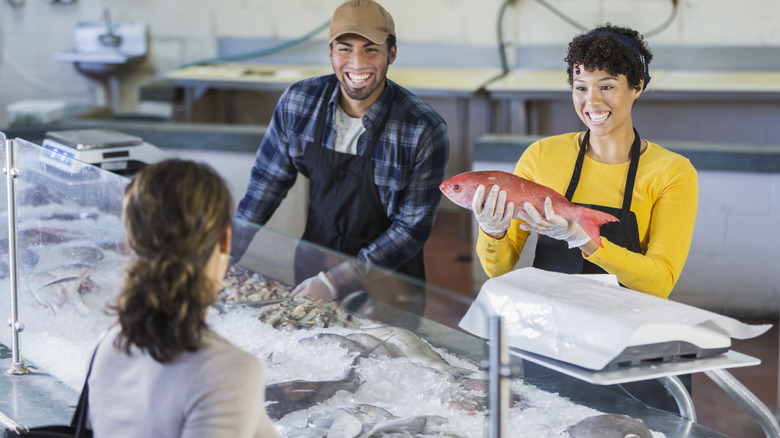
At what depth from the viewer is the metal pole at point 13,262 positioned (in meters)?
2.00

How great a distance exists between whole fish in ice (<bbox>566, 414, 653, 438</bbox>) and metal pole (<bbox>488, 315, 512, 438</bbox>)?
0.92ft

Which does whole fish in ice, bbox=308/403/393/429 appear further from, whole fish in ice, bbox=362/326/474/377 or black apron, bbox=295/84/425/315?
black apron, bbox=295/84/425/315

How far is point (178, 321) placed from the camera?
1.02 m

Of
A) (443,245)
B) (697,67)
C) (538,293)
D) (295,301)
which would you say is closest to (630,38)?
(538,293)

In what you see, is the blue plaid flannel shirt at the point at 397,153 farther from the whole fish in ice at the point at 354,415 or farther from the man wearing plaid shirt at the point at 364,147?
the whole fish in ice at the point at 354,415

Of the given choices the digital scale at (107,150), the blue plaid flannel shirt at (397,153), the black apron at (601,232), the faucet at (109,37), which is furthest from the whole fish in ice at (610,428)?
the faucet at (109,37)

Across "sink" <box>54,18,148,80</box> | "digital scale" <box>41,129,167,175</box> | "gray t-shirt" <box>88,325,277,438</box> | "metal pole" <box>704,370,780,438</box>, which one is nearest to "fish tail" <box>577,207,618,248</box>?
"metal pole" <box>704,370,780,438</box>

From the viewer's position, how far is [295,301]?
1.87m

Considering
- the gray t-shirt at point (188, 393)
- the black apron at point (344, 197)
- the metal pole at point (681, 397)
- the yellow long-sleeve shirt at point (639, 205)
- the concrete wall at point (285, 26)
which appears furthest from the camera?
the concrete wall at point (285, 26)

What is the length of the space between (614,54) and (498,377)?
3.14ft

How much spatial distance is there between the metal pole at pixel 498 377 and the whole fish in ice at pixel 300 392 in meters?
0.43

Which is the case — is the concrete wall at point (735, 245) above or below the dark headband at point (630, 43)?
below

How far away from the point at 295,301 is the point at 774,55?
4.65 meters

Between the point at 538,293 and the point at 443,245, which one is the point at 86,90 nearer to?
the point at 443,245
